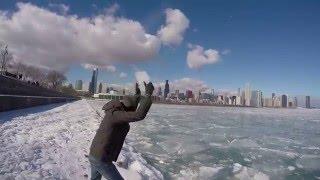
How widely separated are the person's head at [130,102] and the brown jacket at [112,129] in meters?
0.06

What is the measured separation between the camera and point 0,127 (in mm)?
11648

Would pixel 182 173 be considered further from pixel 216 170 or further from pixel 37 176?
pixel 37 176

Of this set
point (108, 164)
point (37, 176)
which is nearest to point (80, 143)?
point (37, 176)

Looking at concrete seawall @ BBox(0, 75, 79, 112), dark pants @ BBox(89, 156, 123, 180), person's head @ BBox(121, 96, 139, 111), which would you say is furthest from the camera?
concrete seawall @ BBox(0, 75, 79, 112)

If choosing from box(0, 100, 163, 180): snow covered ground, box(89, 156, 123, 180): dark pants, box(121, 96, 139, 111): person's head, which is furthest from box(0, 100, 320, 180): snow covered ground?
box(121, 96, 139, 111): person's head

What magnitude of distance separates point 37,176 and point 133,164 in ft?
9.33

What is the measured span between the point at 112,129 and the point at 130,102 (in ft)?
1.35

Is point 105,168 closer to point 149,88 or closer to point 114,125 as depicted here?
point 114,125

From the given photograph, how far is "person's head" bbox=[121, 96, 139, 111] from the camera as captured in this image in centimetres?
404

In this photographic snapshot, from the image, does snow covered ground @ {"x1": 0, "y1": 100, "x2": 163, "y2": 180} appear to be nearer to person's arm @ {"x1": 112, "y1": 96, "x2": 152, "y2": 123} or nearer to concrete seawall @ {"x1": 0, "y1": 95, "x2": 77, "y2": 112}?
person's arm @ {"x1": 112, "y1": 96, "x2": 152, "y2": 123}

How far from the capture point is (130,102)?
4043 millimetres

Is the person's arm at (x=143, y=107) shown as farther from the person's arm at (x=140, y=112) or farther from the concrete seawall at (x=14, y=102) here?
the concrete seawall at (x=14, y=102)

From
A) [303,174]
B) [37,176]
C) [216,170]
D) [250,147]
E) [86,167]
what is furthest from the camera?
[250,147]

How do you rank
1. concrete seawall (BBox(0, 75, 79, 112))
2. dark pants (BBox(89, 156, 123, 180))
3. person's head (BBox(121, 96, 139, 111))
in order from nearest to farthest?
1. person's head (BBox(121, 96, 139, 111))
2. dark pants (BBox(89, 156, 123, 180))
3. concrete seawall (BBox(0, 75, 79, 112))
